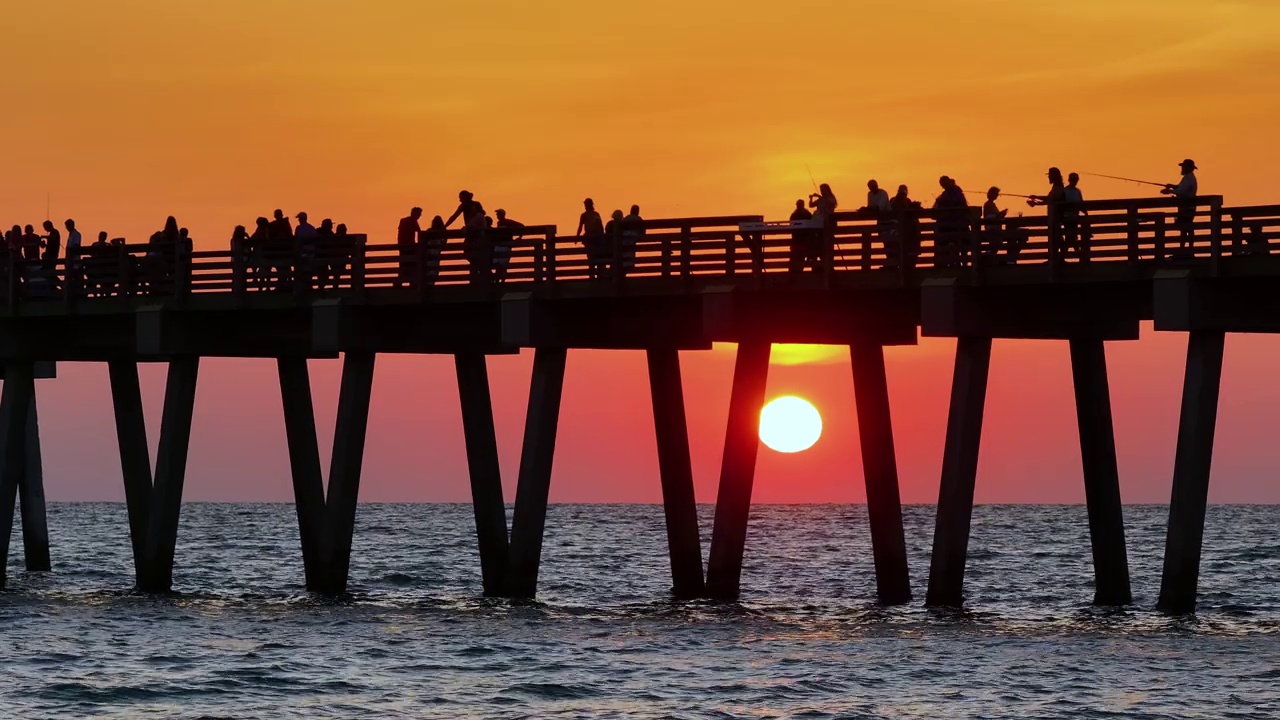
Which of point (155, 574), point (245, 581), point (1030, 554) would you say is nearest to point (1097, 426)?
point (155, 574)

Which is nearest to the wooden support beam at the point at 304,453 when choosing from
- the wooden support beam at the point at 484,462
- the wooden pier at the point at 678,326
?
the wooden pier at the point at 678,326

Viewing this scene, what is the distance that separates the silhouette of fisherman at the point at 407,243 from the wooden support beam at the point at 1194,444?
45.8ft

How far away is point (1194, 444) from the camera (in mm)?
31906

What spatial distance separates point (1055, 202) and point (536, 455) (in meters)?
10.4

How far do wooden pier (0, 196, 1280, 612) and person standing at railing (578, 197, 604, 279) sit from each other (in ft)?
0.30

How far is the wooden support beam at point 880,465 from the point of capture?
38688 millimetres

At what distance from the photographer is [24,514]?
53.9 meters

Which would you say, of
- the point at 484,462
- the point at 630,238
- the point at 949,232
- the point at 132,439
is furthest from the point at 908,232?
the point at 132,439

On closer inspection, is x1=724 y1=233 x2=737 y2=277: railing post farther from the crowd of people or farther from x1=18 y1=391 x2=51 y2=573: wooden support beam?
x1=18 y1=391 x2=51 y2=573: wooden support beam

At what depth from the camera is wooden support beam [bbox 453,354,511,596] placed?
4078 centimetres

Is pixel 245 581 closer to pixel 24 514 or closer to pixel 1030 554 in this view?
pixel 24 514

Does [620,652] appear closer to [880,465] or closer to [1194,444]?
[880,465]

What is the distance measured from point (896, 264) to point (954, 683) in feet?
27.0

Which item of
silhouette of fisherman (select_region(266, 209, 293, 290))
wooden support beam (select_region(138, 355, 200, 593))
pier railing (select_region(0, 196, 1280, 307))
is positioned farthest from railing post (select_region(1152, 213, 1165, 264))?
wooden support beam (select_region(138, 355, 200, 593))
